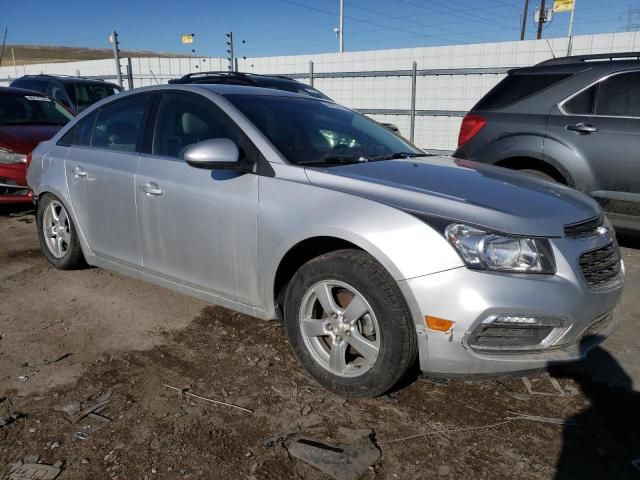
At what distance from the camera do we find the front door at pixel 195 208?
300cm

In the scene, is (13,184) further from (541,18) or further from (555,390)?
(541,18)

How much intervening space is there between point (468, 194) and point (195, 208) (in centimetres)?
161

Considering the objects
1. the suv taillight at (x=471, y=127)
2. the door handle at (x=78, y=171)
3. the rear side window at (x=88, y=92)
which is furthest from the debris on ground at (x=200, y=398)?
the rear side window at (x=88, y=92)

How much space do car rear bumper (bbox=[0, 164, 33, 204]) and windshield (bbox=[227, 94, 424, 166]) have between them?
4076 mm

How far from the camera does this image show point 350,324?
261cm

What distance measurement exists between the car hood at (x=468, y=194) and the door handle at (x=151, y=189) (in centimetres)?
112

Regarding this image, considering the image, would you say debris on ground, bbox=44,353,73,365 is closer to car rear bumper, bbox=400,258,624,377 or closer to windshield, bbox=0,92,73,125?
car rear bumper, bbox=400,258,624,377

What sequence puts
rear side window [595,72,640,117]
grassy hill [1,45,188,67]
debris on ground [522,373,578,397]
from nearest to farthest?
debris on ground [522,373,578,397], rear side window [595,72,640,117], grassy hill [1,45,188,67]

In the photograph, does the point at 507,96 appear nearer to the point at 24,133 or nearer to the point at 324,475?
Result: the point at 324,475

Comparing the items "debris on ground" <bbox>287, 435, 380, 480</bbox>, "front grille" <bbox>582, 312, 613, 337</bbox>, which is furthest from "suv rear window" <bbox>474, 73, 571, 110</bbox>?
"debris on ground" <bbox>287, 435, 380, 480</bbox>

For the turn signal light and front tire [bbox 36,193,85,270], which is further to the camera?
front tire [bbox 36,193,85,270]

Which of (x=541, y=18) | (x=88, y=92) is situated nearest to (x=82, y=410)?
(x=88, y=92)

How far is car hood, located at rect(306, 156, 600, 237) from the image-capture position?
2.39 meters

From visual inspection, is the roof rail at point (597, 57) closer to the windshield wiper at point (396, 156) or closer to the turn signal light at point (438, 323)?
the windshield wiper at point (396, 156)
